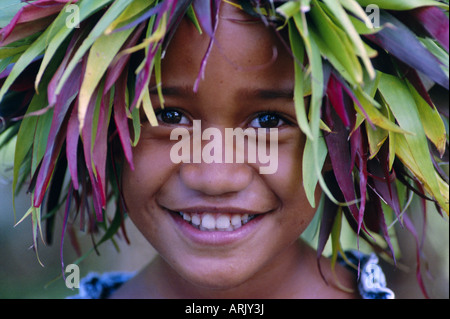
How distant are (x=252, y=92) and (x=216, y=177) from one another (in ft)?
0.41

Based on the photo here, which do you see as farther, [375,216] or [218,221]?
[375,216]

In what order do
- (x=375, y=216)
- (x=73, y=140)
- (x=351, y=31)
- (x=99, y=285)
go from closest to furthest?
(x=351, y=31) → (x=73, y=140) → (x=375, y=216) → (x=99, y=285)

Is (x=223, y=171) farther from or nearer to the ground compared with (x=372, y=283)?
farther from the ground

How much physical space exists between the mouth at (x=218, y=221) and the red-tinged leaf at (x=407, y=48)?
313 mm

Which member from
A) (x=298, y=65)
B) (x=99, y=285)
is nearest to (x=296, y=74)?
(x=298, y=65)

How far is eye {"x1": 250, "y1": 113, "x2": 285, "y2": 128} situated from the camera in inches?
33.1

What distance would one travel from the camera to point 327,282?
105 cm

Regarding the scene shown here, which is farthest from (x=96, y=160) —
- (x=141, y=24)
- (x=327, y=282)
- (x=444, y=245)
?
(x=444, y=245)

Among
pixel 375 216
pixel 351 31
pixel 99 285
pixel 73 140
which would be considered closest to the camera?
pixel 351 31

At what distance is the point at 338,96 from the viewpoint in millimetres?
732

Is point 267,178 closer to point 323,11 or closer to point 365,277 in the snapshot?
point 323,11

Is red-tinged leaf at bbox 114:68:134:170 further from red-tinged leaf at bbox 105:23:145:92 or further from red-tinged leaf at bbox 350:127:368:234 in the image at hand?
red-tinged leaf at bbox 350:127:368:234

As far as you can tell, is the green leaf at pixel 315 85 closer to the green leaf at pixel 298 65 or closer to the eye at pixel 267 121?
the green leaf at pixel 298 65

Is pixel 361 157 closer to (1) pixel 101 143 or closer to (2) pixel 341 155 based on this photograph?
(2) pixel 341 155
